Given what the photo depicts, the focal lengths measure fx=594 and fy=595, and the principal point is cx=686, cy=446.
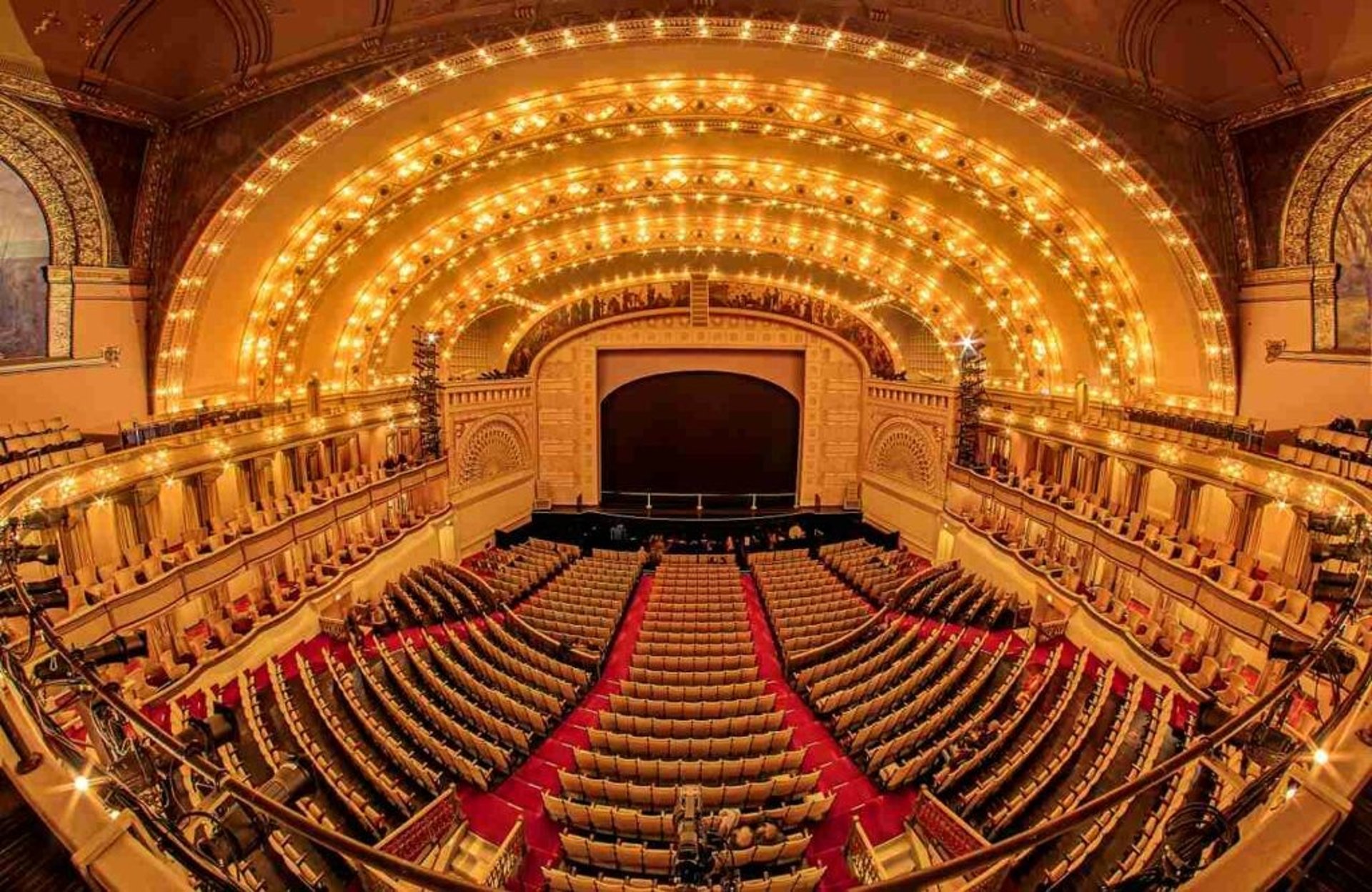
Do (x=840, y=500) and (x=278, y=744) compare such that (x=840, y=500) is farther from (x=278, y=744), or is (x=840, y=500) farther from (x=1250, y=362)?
(x=278, y=744)

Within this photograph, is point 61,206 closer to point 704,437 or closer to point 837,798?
point 837,798

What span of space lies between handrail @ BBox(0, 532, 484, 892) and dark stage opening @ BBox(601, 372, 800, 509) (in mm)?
22905

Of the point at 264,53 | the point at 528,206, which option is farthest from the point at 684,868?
the point at 528,206

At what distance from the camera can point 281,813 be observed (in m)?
2.99

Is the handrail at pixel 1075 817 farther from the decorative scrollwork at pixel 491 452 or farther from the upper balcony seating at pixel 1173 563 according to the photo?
the decorative scrollwork at pixel 491 452

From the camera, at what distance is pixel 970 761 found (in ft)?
28.2

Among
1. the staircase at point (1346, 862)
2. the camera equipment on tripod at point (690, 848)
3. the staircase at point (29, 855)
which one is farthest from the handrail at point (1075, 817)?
the staircase at point (29, 855)

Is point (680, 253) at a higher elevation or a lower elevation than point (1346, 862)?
higher

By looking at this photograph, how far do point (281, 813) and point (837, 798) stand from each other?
25.9ft

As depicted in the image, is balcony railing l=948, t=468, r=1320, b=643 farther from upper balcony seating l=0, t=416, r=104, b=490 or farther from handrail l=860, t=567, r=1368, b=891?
upper balcony seating l=0, t=416, r=104, b=490

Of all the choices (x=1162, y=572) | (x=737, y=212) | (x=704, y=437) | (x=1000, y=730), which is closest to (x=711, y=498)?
(x=704, y=437)

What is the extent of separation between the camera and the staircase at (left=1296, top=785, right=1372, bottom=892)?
3012 millimetres

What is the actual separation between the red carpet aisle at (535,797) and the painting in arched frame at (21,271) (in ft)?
42.7

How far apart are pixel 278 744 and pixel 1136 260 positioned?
67.6ft
